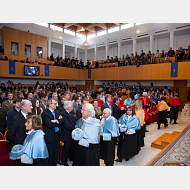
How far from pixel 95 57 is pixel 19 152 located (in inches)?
893

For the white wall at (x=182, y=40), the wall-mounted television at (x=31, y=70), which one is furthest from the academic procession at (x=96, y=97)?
the white wall at (x=182, y=40)

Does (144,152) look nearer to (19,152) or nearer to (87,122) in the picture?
(87,122)

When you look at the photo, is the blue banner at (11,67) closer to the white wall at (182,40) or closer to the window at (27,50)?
the window at (27,50)

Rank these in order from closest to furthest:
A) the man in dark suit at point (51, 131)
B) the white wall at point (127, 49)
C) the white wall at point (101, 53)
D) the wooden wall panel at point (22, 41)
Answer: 1. the man in dark suit at point (51, 131)
2. the wooden wall panel at point (22, 41)
3. the white wall at point (127, 49)
4. the white wall at point (101, 53)

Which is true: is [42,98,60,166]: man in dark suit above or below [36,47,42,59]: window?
below

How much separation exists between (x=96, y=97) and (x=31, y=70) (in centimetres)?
1109

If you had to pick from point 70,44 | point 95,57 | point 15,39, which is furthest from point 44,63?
point 95,57

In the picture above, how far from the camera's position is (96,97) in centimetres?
714

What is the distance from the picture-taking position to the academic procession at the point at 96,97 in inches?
116

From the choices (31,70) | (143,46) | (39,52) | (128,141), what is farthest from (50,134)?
(143,46)

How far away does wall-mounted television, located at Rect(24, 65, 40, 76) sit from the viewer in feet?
48.7

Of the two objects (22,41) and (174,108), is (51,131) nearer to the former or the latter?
(174,108)

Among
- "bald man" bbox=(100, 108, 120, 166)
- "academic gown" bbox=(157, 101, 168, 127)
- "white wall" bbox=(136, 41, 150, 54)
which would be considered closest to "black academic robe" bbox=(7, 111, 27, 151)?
"bald man" bbox=(100, 108, 120, 166)

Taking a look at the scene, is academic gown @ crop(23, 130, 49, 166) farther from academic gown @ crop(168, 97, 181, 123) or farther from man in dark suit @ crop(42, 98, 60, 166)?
academic gown @ crop(168, 97, 181, 123)
